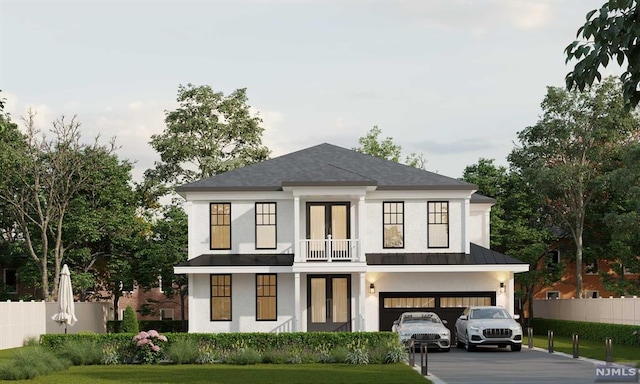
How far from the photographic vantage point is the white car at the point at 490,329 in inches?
→ 1410

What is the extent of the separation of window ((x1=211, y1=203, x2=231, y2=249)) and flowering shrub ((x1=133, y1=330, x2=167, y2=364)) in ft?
43.0

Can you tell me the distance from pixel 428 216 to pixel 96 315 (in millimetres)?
20418

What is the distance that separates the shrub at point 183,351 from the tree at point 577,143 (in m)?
31.9

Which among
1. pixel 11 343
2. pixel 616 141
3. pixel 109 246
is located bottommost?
pixel 11 343

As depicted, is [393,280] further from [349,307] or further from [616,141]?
[616,141]

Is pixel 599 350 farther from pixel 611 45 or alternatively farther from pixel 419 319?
pixel 611 45

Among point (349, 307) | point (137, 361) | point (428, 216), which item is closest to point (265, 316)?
point (349, 307)

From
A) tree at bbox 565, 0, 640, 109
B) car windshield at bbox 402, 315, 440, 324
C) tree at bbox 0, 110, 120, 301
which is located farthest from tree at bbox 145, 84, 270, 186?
tree at bbox 565, 0, 640, 109

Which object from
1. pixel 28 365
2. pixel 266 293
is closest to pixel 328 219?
pixel 266 293

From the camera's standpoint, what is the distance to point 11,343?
4022 centimetres

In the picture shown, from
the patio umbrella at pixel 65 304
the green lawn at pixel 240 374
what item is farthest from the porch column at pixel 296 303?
the green lawn at pixel 240 374

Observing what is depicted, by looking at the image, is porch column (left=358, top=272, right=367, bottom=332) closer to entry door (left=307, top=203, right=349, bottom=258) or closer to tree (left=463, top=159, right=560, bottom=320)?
entry door (left=307, top=203, right=349, bottom=258)

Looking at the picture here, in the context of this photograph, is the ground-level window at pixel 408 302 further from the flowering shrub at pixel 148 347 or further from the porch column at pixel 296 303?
the flowering shrub at pixel 148 347

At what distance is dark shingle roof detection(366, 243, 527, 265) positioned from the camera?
41688 mm
